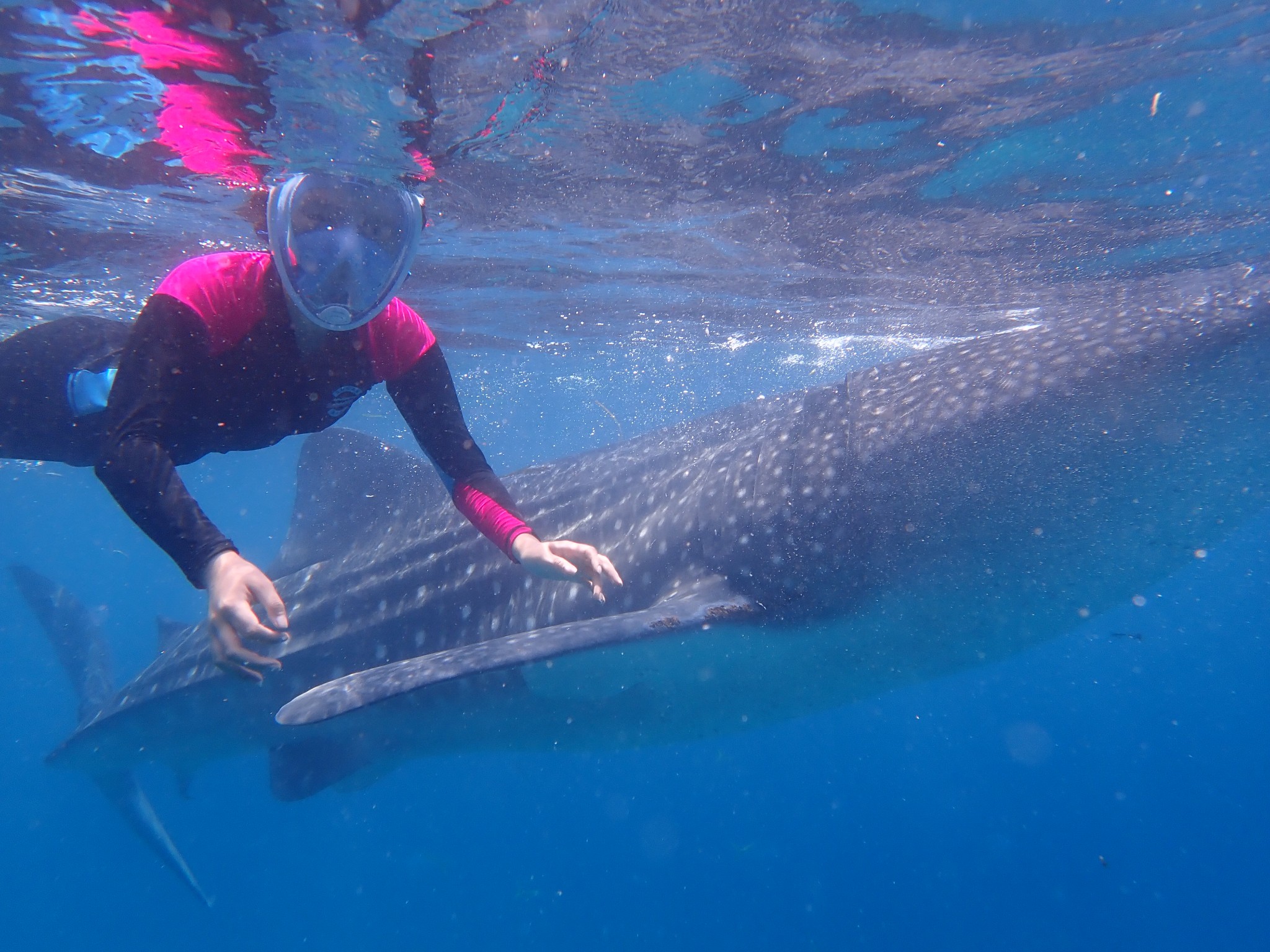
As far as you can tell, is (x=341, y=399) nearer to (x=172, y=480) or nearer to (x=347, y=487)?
(x=172, y=480)

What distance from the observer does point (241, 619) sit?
223 cm

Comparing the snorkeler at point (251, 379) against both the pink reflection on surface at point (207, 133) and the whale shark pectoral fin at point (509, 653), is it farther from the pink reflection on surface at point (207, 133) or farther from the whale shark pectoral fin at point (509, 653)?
the pink reflection on surface at point (207, 133)

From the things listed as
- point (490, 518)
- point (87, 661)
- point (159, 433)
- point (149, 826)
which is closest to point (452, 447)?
point (490, 518)

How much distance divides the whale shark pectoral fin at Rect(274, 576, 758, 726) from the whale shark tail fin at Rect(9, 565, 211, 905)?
858 cm

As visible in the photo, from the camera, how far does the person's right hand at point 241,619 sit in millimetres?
2242

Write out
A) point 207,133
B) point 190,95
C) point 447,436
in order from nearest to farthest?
point 447,436
point 190,95
point 207,133

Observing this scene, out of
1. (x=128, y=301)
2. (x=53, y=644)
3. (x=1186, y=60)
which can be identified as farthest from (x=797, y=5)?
(x=128, y=301)

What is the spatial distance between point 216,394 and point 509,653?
1.99m

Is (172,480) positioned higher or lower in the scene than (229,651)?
higher

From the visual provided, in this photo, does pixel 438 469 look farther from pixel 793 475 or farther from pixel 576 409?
pixel 576 409

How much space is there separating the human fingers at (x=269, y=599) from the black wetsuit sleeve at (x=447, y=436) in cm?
159

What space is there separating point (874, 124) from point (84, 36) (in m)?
7.56

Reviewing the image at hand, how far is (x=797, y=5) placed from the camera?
5.92 metres

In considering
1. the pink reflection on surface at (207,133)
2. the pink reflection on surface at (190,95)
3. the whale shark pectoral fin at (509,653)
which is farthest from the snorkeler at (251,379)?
the pink reflection on surface at (207,133)
